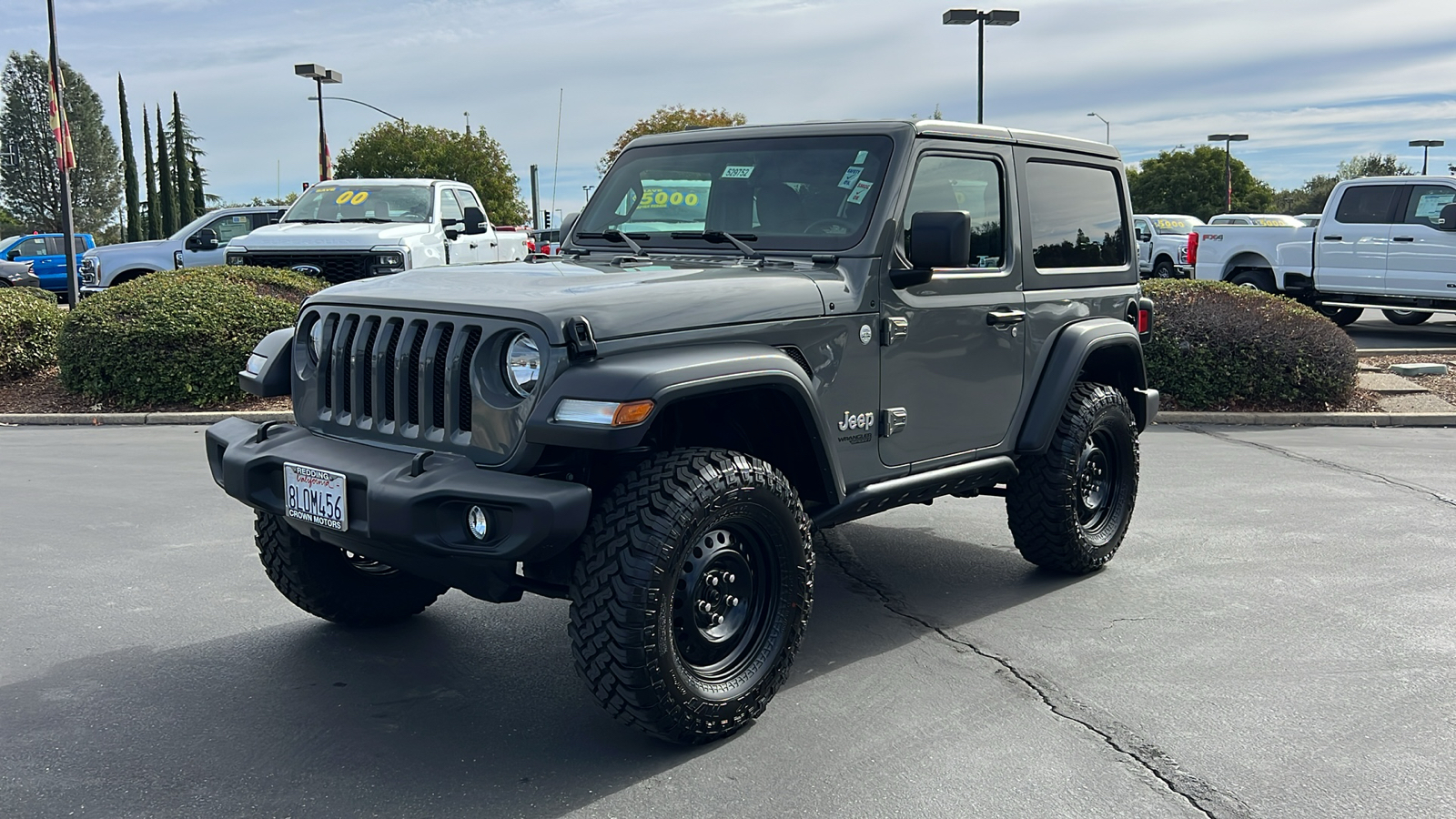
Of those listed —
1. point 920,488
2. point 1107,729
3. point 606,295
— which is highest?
point 606,295

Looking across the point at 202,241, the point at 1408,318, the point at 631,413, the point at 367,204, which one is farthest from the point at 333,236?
the point at 1408,318

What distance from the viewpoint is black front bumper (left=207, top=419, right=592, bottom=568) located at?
11.1 ft

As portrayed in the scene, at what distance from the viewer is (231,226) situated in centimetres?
1952

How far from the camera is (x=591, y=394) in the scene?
3.44 meters

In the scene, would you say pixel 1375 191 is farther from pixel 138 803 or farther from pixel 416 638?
pixel 138 803

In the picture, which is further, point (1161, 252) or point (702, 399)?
point (1161, 252)

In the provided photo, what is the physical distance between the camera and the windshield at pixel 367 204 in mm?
14641

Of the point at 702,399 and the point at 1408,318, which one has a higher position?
the point at 702,399

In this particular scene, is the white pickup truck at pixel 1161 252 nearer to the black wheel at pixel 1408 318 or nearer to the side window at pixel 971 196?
the black wheel at pixel 1408 318

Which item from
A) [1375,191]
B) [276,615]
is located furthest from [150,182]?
[276,615]

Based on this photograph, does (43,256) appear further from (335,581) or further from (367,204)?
(335,581)

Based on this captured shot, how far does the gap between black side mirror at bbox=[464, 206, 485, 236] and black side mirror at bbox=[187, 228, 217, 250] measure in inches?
176

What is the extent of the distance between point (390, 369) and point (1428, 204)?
16.1 meters

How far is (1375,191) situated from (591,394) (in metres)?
16.4
